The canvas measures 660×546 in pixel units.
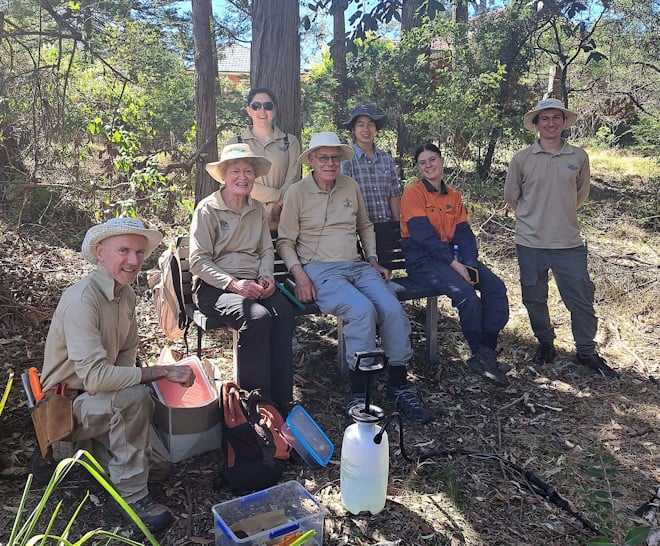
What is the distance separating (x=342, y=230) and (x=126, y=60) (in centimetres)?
714

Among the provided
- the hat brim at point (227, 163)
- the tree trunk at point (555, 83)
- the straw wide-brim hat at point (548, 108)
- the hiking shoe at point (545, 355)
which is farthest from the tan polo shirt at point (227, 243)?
the tree trunk at point (555, 83)

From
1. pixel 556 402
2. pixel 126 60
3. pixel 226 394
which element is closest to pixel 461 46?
pixel 126 60

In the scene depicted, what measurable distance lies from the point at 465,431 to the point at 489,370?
0.65 meters

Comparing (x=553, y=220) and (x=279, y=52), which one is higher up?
(x=279, y=52)

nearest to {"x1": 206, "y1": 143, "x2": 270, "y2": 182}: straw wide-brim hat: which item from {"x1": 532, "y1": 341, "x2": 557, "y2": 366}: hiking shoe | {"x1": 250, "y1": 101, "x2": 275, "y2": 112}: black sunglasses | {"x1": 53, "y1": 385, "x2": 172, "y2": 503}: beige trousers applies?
{"x1": 250, "y1": 101, "x2": 275, "y2": 112}: black sunglasses

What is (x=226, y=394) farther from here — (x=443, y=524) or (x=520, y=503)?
(x=520, y=503)

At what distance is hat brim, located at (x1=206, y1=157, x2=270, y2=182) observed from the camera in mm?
3887

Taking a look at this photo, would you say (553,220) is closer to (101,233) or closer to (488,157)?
(101,233)

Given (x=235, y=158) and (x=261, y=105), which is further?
(x=261, y=105)

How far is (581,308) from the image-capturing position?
4.53 meters

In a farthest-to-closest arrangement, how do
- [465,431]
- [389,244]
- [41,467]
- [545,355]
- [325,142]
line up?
[389,244], [545,355], [325,142], [465,431], [41,467]

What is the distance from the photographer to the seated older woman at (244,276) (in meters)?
3.50

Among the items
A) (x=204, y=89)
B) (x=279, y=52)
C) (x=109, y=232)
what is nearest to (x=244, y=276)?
(x=109, y=232)

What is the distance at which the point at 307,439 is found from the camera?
3340 millimetres
